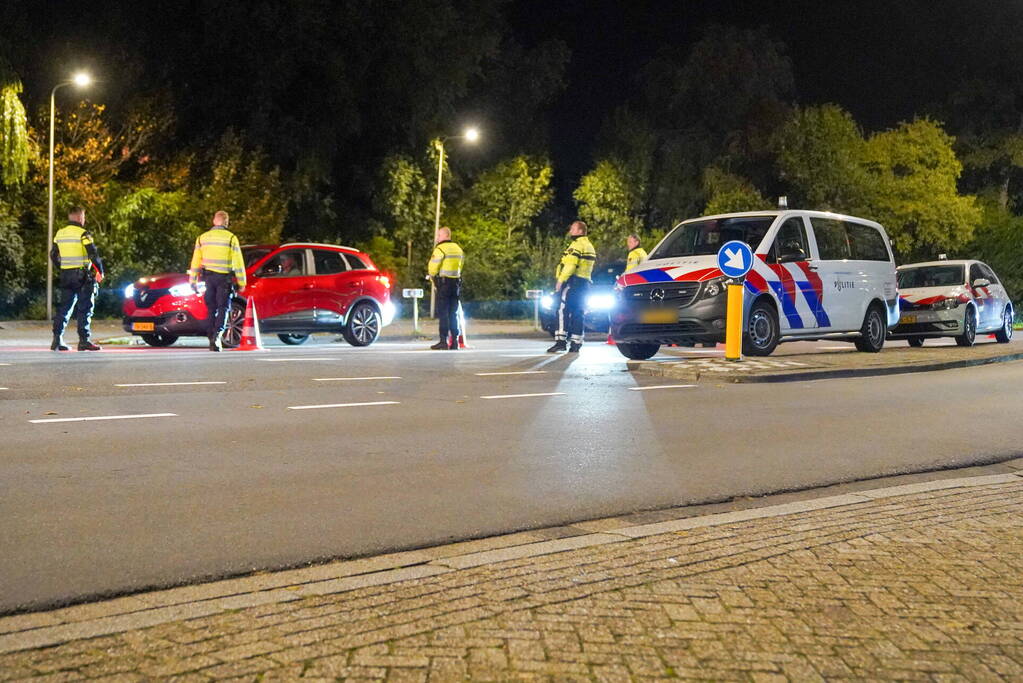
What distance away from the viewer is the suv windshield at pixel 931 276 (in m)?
23.5

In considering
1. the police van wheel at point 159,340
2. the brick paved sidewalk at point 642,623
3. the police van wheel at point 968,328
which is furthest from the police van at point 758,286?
the brick paved sidewalk at point 642,623

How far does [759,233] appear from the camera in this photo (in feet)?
56.4

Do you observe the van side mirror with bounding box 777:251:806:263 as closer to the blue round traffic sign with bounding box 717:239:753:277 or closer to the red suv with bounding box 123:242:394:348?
the blue round traffic sign with bounding box 717:239:753:277

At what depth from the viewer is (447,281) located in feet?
62.3

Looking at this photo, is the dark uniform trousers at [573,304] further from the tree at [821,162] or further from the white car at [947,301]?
the tree at [821,162]

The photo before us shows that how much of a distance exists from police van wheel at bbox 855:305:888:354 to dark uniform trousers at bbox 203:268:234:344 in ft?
31.1

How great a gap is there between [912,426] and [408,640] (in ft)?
24.4

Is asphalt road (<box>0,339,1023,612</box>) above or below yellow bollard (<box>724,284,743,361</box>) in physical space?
below

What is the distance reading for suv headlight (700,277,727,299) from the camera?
16234 millimetres

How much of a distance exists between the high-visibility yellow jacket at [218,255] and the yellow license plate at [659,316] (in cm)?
562

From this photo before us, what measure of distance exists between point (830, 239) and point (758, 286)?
2.35m

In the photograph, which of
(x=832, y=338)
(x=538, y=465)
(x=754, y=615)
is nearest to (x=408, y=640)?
(x=754, y=615)

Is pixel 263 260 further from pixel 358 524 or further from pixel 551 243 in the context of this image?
pixel 551 243

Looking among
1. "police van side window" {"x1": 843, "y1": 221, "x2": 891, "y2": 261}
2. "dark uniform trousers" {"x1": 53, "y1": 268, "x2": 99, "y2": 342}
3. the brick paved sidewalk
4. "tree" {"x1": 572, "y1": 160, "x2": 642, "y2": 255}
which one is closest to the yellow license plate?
"police van side window" {"x1": 843, "y1": 221, "x2": 891, "y2": 261}
